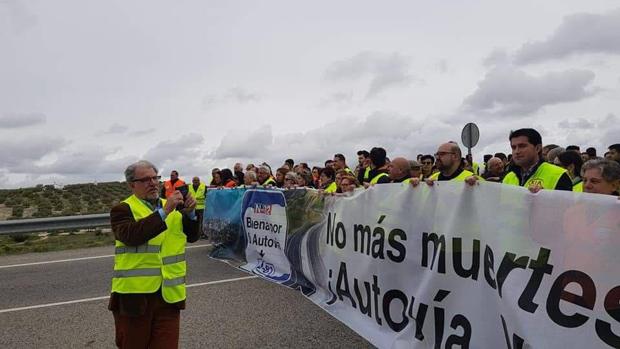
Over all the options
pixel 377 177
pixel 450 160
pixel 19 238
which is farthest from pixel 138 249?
pixel 19 238

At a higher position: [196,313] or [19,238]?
[19,238]

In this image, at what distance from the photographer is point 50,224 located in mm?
13344

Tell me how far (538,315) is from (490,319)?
1.57 ft

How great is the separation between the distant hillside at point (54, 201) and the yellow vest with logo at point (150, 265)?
23.4 metres

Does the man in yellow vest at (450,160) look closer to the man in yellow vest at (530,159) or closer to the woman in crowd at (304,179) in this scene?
the man in yellow vest at (530,159)

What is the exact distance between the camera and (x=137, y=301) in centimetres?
352

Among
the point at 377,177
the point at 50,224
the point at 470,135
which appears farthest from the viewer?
the point at 470,135

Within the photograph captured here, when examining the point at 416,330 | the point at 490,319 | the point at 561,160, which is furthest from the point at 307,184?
the point at 490,319

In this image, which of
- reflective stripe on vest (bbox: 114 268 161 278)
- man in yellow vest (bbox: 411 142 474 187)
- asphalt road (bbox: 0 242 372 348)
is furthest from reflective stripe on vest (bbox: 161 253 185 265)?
man in yellow vest (bbox: 411 142 474 187)

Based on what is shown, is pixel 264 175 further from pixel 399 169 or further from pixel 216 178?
pixel 399 169

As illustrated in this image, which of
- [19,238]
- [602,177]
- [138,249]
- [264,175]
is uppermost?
[264,175]

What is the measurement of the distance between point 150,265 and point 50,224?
11295mm

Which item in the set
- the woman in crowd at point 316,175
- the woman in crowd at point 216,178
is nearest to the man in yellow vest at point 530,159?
the woman in crowd at point 316,175

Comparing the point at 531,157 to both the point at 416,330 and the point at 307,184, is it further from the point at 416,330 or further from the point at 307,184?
the point at 307,184
